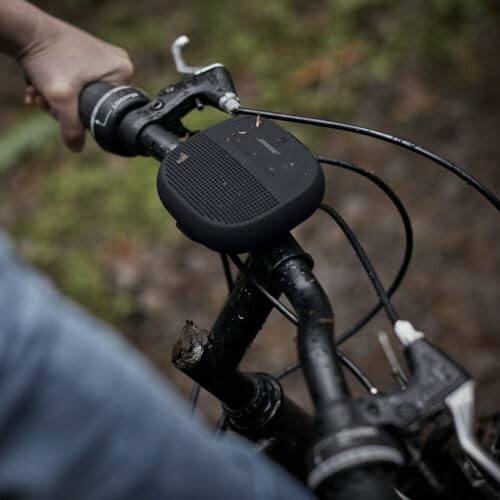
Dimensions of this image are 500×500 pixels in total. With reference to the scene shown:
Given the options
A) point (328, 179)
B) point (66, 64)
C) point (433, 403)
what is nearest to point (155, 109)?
point (66, 64)

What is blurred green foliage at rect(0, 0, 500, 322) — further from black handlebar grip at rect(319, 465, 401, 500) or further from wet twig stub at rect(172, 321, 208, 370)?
black handlebar grip at rect(319, 465, 401, 500)

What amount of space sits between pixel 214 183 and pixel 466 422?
424 mm

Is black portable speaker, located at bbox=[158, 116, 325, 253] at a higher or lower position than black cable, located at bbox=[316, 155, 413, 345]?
higher

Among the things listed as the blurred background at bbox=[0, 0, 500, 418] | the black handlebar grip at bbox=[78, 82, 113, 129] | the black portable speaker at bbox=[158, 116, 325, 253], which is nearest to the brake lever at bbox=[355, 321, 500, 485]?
the black portable speaker at bbox=[158, 116, 325, 253]

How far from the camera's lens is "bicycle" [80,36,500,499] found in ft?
2.55

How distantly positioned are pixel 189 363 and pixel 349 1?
3395 millimetres

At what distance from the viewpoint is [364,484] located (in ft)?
2.43

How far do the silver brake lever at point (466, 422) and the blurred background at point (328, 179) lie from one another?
170cm

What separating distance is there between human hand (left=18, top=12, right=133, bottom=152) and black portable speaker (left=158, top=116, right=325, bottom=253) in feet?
1.24

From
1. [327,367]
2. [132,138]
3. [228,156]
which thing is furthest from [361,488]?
[132,138]

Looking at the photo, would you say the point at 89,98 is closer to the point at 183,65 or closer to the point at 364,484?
the point at 183,65

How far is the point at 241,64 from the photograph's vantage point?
3951 mm

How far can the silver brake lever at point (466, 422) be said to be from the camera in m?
0.79

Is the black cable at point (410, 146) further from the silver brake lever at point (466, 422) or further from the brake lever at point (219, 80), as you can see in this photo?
the silver brake lever at point (466, 422)
